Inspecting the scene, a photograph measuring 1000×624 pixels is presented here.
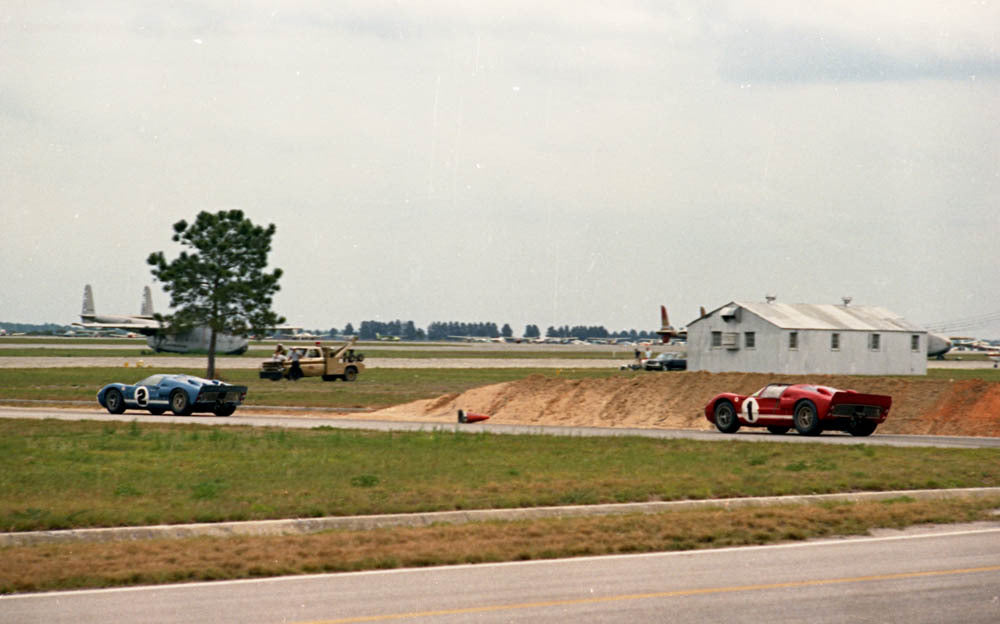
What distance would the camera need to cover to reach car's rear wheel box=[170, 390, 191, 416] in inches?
1314

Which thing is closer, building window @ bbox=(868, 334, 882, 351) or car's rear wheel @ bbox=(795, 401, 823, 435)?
car's rear wheel @ bbox=(795, 401, 823, 435)

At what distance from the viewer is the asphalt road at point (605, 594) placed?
864 centimetres

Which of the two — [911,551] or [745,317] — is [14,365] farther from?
[911,551]

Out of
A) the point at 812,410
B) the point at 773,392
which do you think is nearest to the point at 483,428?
the point at 773,392

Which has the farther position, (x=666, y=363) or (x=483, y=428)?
(x=666, y=363)

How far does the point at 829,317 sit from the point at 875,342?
2535mm

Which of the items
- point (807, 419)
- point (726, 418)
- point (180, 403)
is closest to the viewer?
point (807, 419)

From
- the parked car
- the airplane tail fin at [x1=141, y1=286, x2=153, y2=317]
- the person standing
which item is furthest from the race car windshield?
the airplane tail fin at [x1=141, y1=286, x2=153, y2=317]

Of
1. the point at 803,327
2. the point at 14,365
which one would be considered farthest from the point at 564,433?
the point at 14,365

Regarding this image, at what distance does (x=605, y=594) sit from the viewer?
9531 mm

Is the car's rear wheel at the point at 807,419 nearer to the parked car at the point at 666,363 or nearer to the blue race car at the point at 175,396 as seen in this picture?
the blue race car at the point at 175,396

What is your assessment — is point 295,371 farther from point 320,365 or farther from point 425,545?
point 425,545

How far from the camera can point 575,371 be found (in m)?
74.8

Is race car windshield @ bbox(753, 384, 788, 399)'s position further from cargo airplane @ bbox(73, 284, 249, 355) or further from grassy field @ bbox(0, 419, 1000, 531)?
cargo airplane @ bbox(73, 284, 249, 355)
